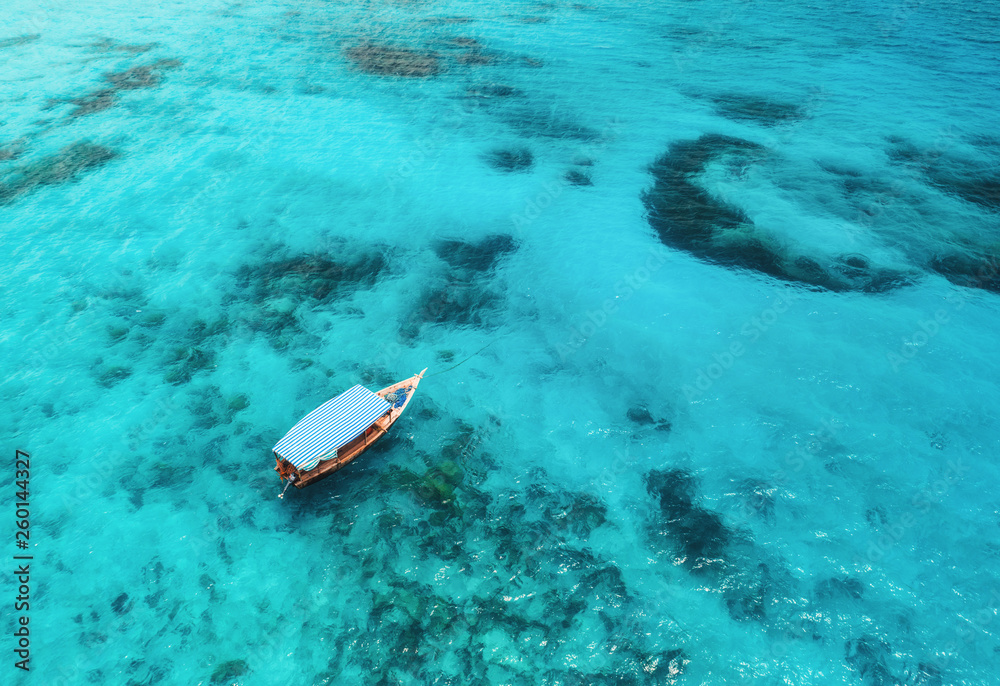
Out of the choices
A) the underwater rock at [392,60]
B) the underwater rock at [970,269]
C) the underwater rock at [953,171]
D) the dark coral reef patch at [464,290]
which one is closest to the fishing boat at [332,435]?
the dark coral reef patch at [464,290]

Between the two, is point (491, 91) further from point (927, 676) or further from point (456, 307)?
point (927, 676)

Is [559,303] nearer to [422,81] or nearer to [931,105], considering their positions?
[422,81]

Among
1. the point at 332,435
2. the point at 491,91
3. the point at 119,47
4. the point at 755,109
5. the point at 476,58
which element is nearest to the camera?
the point at 332,435

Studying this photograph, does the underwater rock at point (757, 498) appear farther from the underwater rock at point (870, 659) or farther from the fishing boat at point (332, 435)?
the fishing boat at point (332, 435)

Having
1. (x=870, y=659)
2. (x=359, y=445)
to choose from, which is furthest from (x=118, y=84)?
(x=870, y=659)

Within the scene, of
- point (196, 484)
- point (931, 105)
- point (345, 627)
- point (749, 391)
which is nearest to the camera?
point (345, 627)

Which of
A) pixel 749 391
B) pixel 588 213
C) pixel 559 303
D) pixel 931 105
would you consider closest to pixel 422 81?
pixel 588 213
